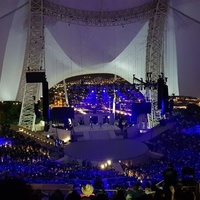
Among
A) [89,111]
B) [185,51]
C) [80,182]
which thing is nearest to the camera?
[80,182]

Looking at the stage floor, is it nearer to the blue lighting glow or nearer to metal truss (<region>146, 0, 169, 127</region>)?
the blue lighting glow

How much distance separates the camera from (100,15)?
760 inches

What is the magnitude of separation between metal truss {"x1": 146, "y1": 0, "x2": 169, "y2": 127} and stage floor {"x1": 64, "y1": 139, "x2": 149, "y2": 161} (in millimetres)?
4084

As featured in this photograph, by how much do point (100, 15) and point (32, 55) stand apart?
4098mm

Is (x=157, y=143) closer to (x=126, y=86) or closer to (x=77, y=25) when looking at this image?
(x=126, y=86)

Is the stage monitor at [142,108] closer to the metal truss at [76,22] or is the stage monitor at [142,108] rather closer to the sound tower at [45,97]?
the metal truss at [76,22]

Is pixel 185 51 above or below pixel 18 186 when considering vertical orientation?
above

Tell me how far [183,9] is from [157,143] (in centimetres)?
694

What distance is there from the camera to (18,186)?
1.56m

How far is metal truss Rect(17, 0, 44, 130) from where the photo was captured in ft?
60.2

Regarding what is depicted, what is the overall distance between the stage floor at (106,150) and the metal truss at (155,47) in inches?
161

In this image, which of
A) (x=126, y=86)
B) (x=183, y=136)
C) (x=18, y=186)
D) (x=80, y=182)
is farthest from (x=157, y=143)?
(x=18, y=186)

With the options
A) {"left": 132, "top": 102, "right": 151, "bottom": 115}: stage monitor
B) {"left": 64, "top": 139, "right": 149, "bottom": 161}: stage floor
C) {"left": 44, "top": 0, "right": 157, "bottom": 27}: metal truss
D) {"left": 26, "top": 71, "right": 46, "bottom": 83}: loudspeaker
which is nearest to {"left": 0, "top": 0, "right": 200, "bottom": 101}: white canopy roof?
{"left": 44, "top": 0, "right": 157, "bottom": 27}: metal truss

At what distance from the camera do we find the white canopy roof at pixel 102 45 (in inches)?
741
